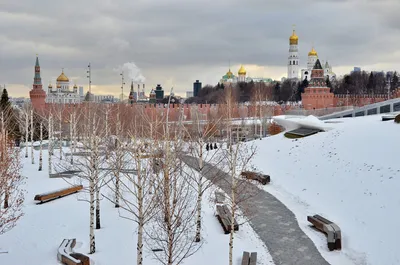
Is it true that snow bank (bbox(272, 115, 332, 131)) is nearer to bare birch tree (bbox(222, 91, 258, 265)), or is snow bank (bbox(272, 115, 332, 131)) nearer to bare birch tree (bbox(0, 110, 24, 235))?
bare birch tree (bbox(222, 91, 258, 265))

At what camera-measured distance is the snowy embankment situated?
1083cm

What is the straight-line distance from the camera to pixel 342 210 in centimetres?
1330

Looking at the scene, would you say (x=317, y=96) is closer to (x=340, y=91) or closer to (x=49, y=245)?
(x=340, y=91)

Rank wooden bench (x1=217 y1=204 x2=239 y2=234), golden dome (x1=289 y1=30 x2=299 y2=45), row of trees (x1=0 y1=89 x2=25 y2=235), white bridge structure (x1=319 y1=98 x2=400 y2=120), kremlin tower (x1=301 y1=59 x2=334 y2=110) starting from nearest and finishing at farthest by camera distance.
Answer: row of trees (x1=0 y1=89 x2=25 y2=235)
wooden bench (x1=217 y1=204 x2=239 y2=234)
white bridge structure (x1=319 y1=98 x2=400 y2=120)
kremlin tower (x1=301 y1=59 x2=334 y2=110)
golden dome (x1=289 y1=30 x2=299 y2=45)

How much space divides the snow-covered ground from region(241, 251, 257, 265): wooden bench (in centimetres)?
33

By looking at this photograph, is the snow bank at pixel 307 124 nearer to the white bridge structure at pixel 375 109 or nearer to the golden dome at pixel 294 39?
the white bridge structure at pixel 375 109

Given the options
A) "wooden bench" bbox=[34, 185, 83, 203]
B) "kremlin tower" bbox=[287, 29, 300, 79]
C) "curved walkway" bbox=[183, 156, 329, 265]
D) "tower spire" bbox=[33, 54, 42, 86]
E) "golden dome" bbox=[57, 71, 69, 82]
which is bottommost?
"curved walkway" bbox=[183, 156, 329, 265]

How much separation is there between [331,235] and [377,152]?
21.1ft

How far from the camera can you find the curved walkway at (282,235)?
10.2 metres

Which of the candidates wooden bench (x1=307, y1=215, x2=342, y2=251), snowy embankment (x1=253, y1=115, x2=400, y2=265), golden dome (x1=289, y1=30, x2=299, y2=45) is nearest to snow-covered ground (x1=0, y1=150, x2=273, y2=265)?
wooden bench (x1=307, y1=215, x2=342, y2=251)

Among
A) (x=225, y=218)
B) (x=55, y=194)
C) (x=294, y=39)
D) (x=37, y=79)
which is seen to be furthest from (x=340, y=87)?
(x=55, y=194)

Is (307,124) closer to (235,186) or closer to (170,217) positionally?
(235,186)

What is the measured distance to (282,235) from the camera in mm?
11844

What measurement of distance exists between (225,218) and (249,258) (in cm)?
270
